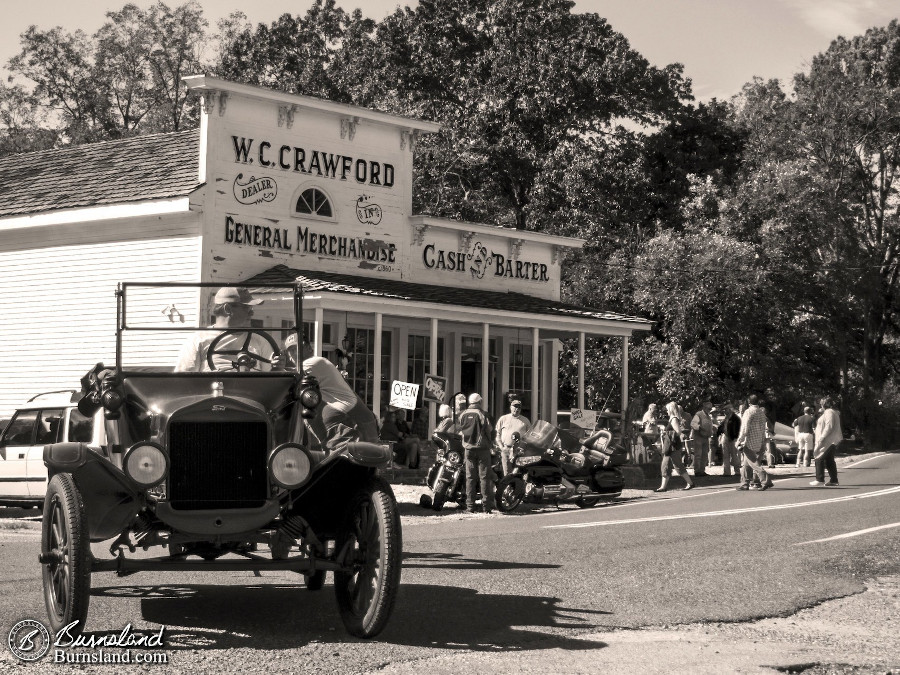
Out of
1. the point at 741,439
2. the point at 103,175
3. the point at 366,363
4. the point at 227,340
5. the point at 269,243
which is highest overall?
the point at 103,175

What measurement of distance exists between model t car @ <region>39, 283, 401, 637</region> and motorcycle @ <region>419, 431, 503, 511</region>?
32.9 feet

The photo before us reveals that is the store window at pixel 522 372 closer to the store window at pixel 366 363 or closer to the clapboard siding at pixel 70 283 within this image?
the store window at pixel 366 363

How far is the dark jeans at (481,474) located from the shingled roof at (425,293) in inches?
202

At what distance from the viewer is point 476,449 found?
55.2 feet

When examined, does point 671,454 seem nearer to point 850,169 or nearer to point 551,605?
point 551,605

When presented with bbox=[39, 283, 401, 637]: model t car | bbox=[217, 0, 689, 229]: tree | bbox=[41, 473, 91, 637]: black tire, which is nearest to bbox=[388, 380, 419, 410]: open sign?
bbox=[39, 283, 401, 637]: model t car

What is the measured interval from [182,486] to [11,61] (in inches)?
1690

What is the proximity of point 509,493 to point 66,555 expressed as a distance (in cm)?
1151

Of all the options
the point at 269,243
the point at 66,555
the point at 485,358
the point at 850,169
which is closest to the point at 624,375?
the point at 485,358

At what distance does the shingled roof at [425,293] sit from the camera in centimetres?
2191

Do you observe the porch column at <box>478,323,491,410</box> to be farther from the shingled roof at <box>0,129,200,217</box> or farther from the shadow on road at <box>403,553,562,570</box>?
the shadow on road at <box>403,553,562,570</box>

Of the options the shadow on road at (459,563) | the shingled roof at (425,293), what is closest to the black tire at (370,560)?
the shadow on road at (459,563)

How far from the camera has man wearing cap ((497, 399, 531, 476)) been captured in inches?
714

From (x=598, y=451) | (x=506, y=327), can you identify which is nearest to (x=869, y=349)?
(x=506, y=327)
